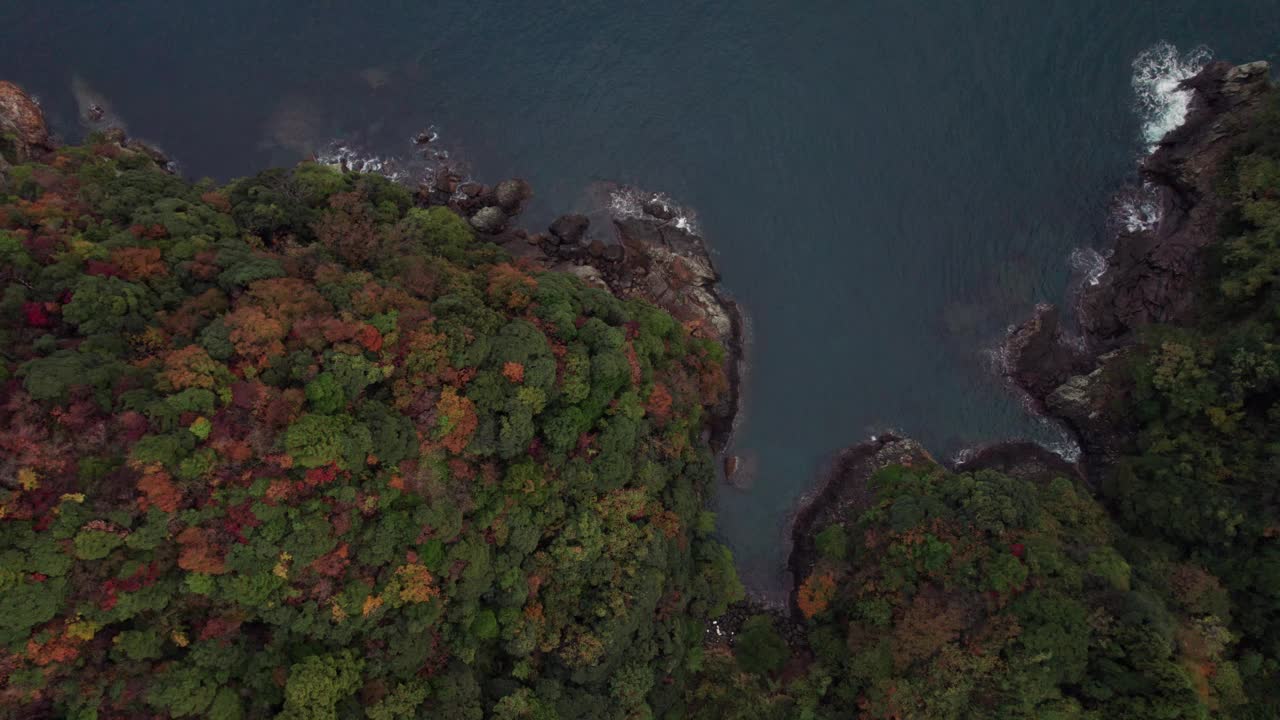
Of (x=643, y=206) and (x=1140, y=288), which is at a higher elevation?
(x=1140, y=288)

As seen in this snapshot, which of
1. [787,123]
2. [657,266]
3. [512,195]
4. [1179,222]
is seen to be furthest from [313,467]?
[1179,222]

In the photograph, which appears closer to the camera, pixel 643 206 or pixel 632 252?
pixel 632 252

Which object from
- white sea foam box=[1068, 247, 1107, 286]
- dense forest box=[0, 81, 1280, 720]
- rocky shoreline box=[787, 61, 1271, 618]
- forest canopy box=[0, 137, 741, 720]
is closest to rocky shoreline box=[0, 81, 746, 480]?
dense forest box=[0, 81, 1280, 720]

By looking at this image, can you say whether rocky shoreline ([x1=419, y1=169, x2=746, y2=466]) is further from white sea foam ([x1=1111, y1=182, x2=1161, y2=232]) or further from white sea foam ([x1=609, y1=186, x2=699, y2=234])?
white sea foam ([x1=1111, y1=182, x2=1161, y2=232])

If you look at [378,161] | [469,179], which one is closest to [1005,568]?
[469,179]

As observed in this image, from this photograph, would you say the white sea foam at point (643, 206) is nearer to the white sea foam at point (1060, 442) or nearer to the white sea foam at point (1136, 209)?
the white sea foam at point (1060, 442)

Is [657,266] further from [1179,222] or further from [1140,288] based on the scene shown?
[1179,222]

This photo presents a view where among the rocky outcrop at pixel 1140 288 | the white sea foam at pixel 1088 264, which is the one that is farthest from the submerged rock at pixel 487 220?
the white sea foam at pixel 1088 264

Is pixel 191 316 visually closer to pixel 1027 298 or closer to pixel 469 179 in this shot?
pixel 469 179
